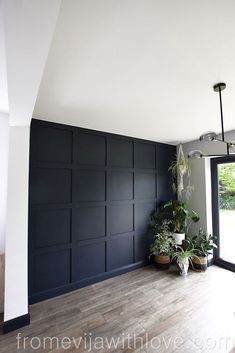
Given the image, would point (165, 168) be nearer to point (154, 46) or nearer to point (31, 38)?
point (154, 46)

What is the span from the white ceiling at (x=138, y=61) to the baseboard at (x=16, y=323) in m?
2.36

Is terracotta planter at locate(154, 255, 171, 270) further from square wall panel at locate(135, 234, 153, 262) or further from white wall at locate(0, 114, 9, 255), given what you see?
white wall at locate(0, 114, 9, 255)

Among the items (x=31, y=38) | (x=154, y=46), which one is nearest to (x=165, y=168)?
(x=154, y=46)

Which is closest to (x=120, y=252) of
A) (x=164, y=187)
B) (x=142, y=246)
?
(x=142, y=246)

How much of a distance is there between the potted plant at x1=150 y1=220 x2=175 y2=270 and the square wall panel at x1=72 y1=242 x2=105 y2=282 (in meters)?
1.03

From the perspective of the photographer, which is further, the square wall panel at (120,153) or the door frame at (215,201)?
the door frame at (215,201)

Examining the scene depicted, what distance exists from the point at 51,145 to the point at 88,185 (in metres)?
0.81

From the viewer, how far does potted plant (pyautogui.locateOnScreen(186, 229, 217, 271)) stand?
3.15 m

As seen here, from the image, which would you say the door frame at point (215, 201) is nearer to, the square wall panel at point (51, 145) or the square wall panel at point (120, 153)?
the square wall panel at point (120, 153)

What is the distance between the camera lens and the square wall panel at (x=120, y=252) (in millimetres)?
2973

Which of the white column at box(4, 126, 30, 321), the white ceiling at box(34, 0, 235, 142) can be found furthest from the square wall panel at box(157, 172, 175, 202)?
the white column at box(4, 126, 30, 321)

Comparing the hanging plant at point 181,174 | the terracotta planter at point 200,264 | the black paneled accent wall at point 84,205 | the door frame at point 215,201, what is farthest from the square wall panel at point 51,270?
the door frame at point 215,201

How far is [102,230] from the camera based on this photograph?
2908 mm

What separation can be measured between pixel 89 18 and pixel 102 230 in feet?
8.54
